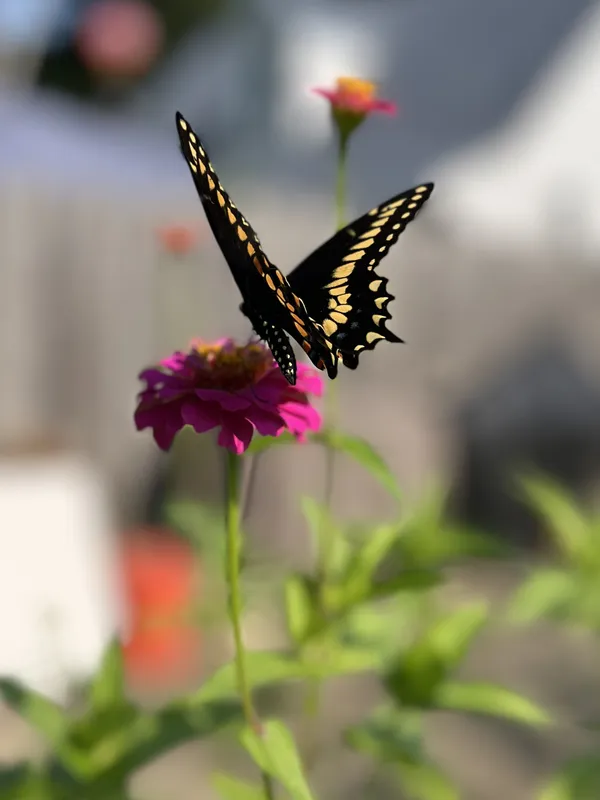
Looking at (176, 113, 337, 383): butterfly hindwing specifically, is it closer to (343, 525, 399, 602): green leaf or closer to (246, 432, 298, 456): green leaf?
(246, 432, 298, 456): green leaf

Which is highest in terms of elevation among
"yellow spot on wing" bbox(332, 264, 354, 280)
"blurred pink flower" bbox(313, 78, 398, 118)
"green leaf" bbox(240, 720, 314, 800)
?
"blurred pink flower" bbox(313, 78, 398, 118)

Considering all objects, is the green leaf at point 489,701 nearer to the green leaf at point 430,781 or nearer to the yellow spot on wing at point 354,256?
the green leaf at point 430,781

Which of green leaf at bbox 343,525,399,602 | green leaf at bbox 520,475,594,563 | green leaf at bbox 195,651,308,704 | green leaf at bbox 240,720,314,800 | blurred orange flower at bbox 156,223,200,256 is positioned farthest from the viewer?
blurred orange flower at bbox 156,223,200,256

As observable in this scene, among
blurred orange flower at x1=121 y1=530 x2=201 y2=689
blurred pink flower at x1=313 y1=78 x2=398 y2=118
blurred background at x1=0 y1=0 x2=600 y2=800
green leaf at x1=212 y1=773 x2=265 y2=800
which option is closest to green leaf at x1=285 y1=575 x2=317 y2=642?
green leaf at x1=212 y1=773 x2=265 y2=800

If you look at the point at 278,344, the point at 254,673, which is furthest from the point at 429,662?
the point at 278,344

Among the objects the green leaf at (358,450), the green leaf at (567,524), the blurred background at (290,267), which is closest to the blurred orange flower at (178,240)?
the blurred background at (290,267)
